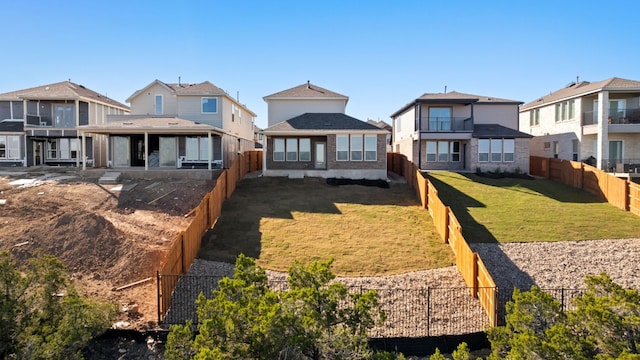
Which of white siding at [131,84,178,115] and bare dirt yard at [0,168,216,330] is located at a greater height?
white siding at [131,84,178,115]

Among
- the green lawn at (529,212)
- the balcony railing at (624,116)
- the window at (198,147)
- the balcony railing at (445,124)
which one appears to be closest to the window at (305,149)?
the window at (198,147)

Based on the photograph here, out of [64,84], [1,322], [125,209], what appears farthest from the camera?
[64,84]

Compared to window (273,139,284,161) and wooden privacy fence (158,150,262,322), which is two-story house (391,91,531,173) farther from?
wooden privacy fence (158,150,262,322)

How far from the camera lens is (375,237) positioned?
18.7 metres

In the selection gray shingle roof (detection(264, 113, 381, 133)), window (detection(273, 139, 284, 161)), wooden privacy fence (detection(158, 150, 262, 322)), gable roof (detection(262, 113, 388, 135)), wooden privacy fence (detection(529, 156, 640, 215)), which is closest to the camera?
wooden privacy fence (detection(158, 150, 262, 322))

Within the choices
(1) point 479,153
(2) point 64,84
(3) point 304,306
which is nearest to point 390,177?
(1) point 479,153

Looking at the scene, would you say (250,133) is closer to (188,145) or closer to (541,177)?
(188,145)

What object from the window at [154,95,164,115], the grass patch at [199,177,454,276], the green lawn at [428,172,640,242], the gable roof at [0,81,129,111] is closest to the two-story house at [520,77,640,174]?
the green lawn at [428,172,640,242]

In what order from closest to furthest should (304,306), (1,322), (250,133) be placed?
(304,306)
(1,322)
(250,133)

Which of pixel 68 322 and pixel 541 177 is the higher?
pixel 541 177

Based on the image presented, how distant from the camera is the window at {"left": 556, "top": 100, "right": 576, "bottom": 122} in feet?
110

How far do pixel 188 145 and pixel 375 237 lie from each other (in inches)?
712

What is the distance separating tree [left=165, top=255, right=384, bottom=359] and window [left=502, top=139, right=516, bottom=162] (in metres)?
28.6

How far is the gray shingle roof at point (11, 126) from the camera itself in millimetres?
34031
